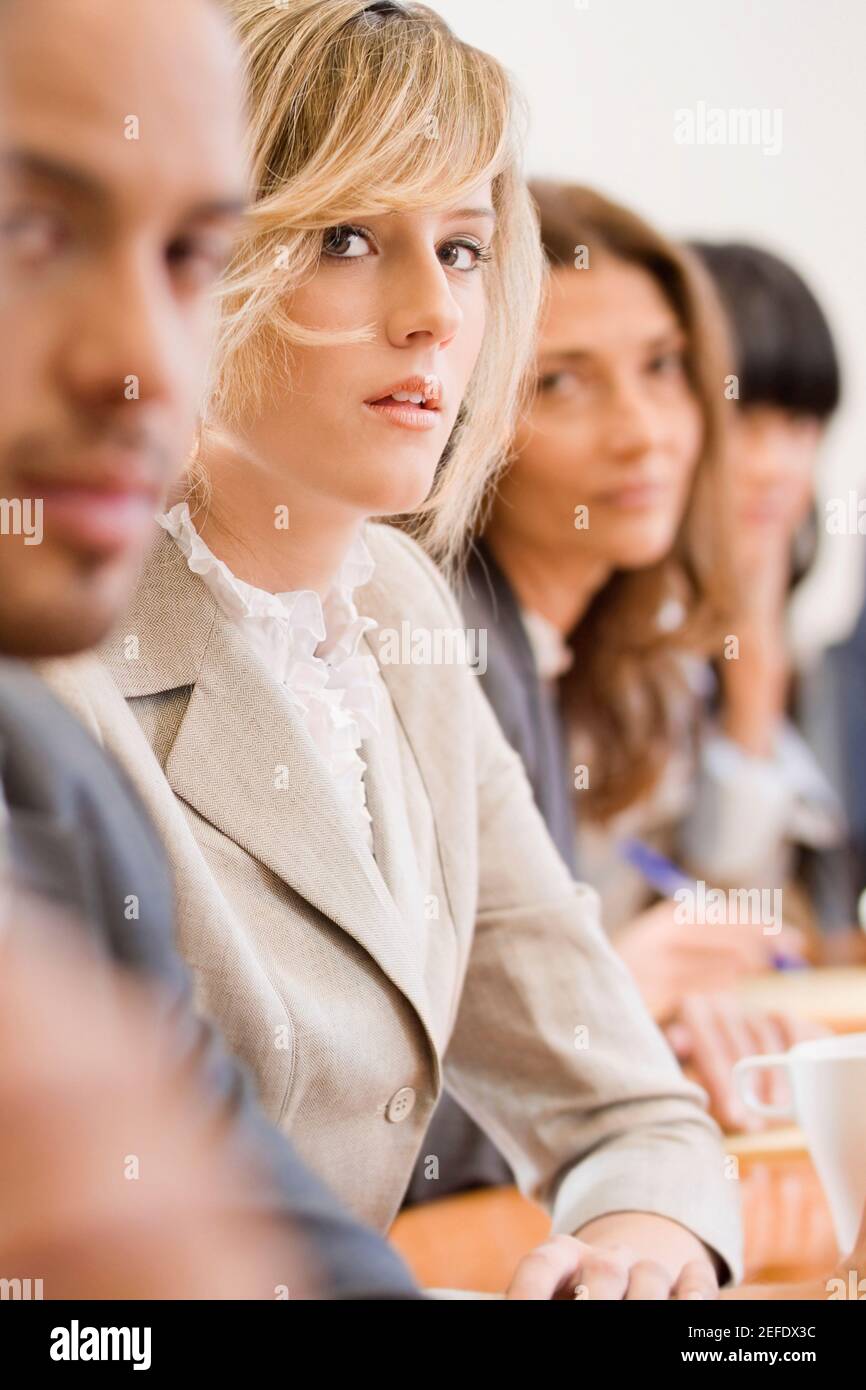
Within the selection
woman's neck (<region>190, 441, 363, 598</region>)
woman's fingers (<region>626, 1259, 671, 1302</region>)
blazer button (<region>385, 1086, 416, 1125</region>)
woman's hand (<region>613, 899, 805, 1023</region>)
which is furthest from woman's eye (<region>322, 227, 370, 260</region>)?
woman's hand (<region>613, 899, 805, 1023</region>)

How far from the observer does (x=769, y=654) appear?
1.73 meters

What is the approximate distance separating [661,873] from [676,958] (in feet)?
0.89

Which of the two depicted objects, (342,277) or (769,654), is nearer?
(342,277)

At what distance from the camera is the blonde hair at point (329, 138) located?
63 centimetres

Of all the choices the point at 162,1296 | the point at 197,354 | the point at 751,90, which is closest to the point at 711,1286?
the point at 162,1296

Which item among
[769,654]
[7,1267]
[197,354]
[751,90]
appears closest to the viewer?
[7,1267]

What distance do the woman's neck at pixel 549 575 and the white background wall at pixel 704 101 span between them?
28 centimetres

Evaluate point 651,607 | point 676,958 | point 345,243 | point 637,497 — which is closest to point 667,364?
point 637,497

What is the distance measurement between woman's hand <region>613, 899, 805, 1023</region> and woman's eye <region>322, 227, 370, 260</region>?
0.60 metres

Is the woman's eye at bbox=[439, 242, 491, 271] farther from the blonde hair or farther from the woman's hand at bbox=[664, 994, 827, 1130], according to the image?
the woman's hand at bbox=[664, 994, 827, 1130]

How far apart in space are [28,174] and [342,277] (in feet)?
0.82

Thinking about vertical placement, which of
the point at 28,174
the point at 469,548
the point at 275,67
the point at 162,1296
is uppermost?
the point at 275,67

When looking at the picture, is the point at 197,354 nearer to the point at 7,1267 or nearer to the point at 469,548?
the point at 7,1267

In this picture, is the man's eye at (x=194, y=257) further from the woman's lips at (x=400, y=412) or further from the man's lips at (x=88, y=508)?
the woman's lips at (x=400, y=412)
